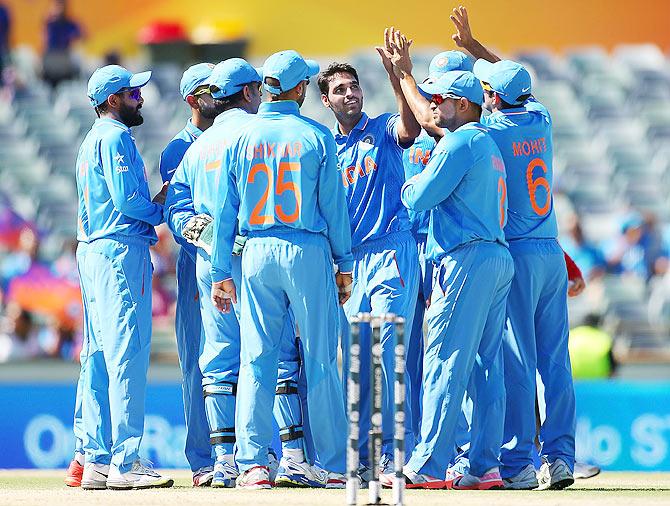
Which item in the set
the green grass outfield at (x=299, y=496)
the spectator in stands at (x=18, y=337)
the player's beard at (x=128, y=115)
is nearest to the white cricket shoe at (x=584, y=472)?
the green grass outfield at (x=299, y=496)

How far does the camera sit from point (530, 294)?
9.55 metres

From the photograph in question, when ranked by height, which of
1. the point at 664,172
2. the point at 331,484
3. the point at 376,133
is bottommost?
the point at 331,484

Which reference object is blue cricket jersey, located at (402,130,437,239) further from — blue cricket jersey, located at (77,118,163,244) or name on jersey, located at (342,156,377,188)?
blue cricket jersey, located at (77,118,163,244)

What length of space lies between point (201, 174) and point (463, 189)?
5.40 ft

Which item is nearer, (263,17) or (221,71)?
(221,71)

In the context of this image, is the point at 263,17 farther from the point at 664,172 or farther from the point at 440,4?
the point at 664,172

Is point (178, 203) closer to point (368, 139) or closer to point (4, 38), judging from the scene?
point (368, 139)

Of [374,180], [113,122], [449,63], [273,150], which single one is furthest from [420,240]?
[113,122]

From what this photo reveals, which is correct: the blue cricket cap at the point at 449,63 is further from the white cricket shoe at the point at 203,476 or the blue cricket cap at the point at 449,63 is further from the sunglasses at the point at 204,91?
the white cricket shoe at the point at 203,476

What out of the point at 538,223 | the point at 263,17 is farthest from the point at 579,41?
the point at 538,223

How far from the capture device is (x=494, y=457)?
9.25 metres

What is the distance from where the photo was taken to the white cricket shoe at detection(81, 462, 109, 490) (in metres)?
9.26

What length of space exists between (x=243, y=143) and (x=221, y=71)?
68cm

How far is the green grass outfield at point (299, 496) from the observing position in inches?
318
